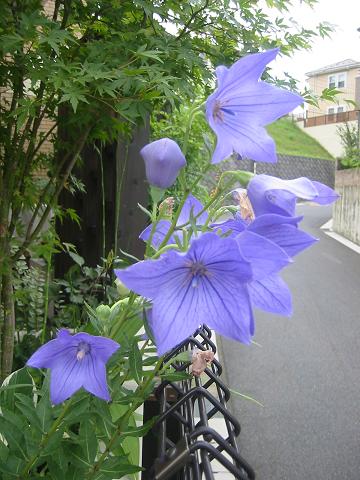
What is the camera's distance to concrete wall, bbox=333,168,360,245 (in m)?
12.0

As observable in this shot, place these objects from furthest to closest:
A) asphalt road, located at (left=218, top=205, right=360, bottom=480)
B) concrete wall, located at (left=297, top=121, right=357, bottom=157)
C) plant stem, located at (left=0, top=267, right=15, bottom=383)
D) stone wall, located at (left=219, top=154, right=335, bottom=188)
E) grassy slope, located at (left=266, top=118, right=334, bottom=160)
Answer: concrete wall, located at (left=297, top=121, right=357, bottom=157) → grassy slope, located at (left=266, top=118, right=334, bottom=160) → stone wall, located at (left=219, top=154, right=335, bottom=188) → asphalt road, located at (left=218, top=205, right=360, bottom=480) → plant stem, located at (left=0, top=267, right=15, bottom=383)

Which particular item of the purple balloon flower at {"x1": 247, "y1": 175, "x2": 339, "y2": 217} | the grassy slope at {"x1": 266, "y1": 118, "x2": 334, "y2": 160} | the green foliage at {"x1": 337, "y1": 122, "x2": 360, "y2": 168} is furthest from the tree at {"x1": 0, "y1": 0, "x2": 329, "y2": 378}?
the grassy slope at {"x1": 266, "y1": 118, "x2": 334, "y2": 160}

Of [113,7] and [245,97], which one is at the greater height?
[113,7]

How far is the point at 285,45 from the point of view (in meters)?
2.14

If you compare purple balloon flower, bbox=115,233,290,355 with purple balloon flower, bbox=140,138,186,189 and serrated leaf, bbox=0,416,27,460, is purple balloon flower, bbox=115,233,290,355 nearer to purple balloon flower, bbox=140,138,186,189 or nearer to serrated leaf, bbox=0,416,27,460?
purple balloon flower, bbox=140,138,186,189

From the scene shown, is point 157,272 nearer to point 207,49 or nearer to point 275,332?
point 207,49

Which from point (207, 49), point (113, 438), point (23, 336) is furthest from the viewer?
point (23, 336)

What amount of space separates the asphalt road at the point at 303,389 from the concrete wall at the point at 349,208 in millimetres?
5386

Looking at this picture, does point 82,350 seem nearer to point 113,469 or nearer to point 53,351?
point 53,351

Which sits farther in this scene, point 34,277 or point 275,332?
point 275,332

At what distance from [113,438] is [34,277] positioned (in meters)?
2.15

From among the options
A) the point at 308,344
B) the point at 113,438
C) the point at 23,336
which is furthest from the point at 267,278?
the point at 308,344

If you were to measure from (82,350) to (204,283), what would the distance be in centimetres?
25

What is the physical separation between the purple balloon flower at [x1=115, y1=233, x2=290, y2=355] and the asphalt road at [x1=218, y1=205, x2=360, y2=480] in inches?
96.6
